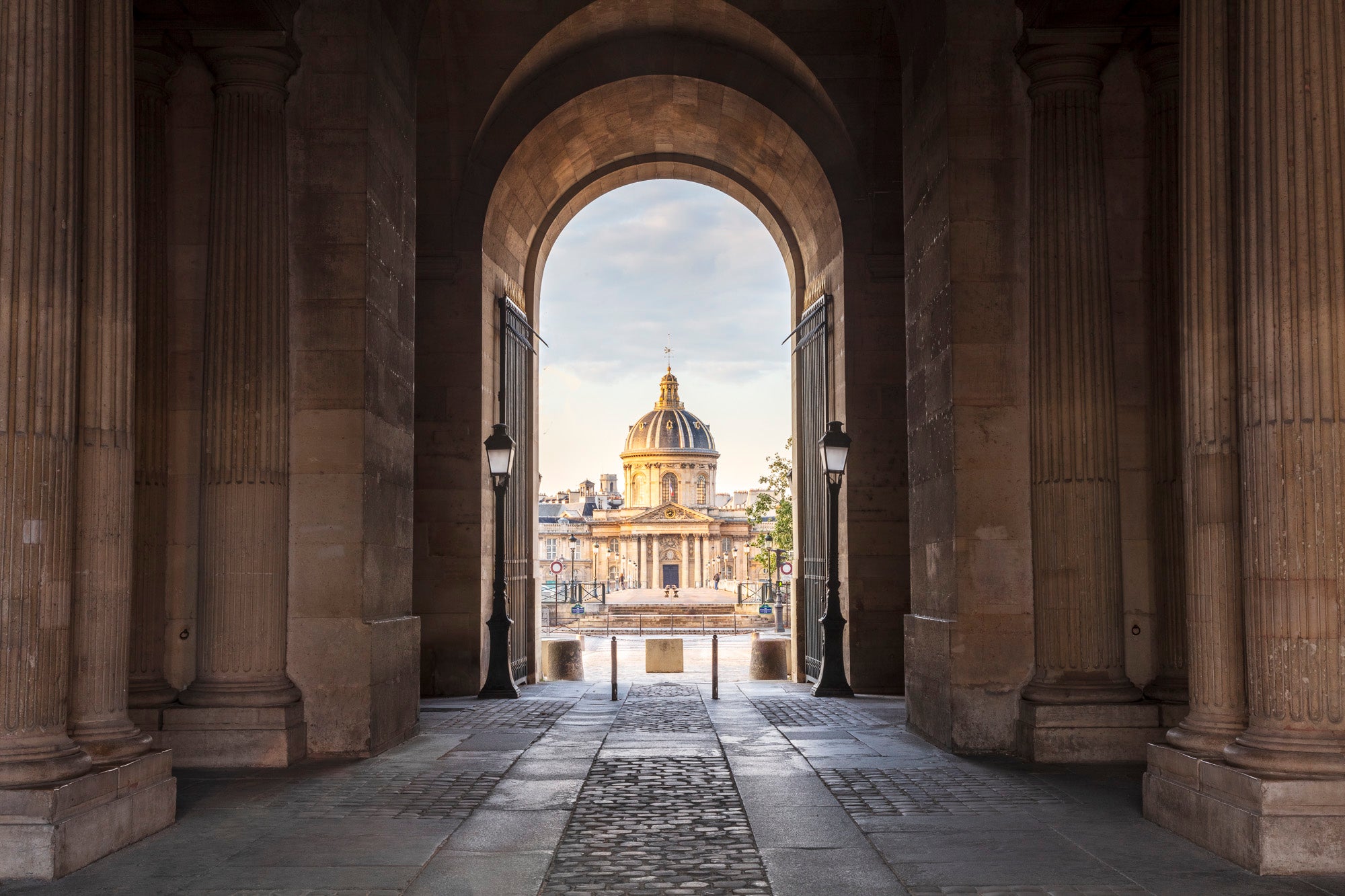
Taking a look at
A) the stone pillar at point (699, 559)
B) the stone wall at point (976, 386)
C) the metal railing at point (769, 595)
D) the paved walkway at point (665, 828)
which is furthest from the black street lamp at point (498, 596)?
the stone pillar at point (699, 559)

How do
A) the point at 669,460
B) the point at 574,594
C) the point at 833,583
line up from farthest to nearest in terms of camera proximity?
the point at 669,460 < the point at 574,594 < the point at 833,583

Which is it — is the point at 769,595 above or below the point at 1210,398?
below

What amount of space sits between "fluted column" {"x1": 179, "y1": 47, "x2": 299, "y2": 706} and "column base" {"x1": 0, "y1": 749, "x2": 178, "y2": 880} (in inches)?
105

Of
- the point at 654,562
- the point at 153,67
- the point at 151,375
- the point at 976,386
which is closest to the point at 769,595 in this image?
the point at 654,562

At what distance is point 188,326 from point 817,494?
1194 centimetres

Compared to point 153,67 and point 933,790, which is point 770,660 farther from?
point 153,67

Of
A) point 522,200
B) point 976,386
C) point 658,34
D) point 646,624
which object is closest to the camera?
point 976,386

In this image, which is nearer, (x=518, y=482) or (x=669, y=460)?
(x=518, y=482)

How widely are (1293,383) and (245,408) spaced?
816cm

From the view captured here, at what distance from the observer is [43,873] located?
663cm

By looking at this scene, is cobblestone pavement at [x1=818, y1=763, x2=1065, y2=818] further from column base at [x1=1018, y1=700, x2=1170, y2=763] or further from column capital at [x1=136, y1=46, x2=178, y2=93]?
column capital at [x1=136, y1=46, x2=178, y2=93]

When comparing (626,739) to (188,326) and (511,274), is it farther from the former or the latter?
(511,274)

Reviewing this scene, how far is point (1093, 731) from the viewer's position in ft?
34.3

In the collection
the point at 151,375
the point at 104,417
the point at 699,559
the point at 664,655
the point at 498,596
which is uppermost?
the point at 151,375
